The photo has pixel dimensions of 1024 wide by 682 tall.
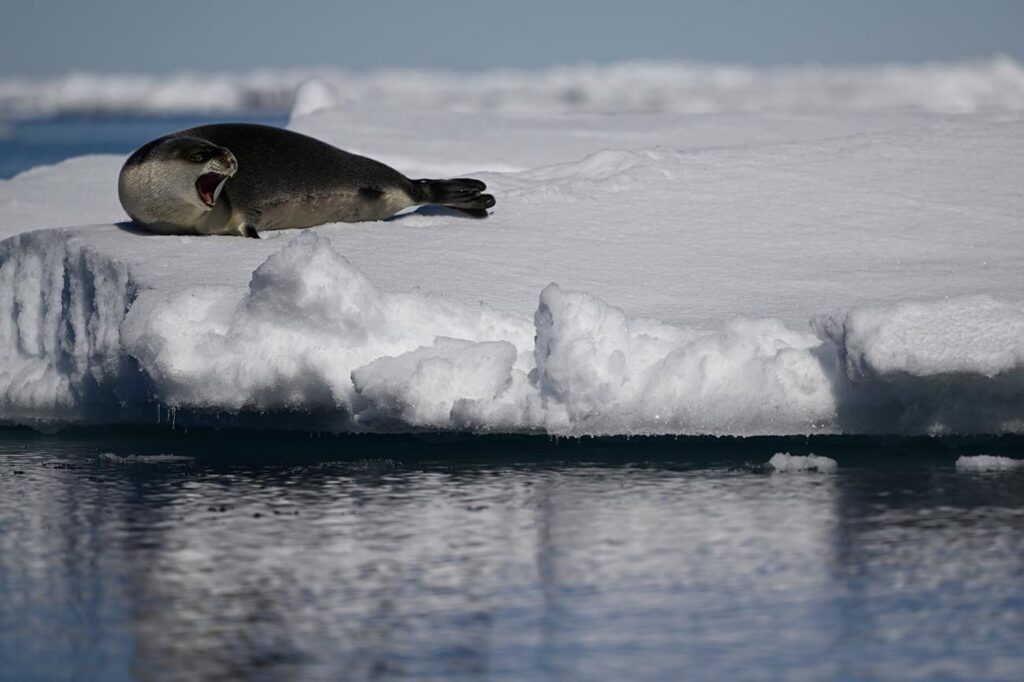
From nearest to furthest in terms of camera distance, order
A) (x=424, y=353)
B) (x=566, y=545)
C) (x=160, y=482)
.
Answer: (x=566, y=545), (x=160, y=482), (x=424, y=353)

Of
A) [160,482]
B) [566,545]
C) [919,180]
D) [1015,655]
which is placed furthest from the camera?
[919,180]

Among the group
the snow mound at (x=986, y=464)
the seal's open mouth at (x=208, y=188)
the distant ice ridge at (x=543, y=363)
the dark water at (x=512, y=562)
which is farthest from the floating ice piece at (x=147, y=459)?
the snow mound at (x=986, y=464)

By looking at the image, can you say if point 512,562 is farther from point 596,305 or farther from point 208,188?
point 208,188

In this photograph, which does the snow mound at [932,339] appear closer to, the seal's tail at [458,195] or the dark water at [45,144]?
the seal's tail at [458,195]

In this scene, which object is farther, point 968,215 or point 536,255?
point 968,215

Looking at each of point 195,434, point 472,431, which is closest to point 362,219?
point 195,434

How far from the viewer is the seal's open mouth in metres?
6.51

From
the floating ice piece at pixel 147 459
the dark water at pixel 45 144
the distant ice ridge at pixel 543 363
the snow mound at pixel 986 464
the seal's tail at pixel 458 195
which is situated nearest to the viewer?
the snow mound at pixel 986 464

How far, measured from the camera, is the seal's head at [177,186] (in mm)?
6516

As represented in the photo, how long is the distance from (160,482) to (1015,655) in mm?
2526

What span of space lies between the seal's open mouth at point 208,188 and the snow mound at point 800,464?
2.90 m

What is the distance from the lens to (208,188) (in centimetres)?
652

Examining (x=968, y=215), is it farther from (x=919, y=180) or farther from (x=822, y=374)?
(x=822, y=374)

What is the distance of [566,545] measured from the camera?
12.3 ft
